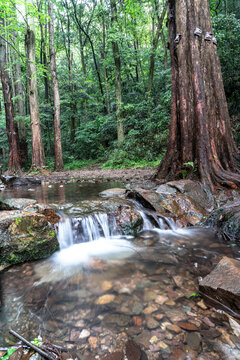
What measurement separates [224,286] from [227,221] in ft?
7.42

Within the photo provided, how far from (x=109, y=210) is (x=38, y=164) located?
889 cm

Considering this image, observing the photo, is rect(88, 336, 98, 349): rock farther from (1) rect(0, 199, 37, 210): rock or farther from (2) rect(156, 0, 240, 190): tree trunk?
(2) rect(156, 0, 240, 190): tree trunk

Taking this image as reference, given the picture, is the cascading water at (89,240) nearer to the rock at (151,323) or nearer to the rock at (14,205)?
the rock at (14,205)

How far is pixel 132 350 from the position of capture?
178 cm

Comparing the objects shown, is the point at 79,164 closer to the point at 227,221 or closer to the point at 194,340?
the point at 227,221

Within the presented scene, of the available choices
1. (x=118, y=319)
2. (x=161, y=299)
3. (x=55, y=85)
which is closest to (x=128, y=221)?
(x=161, y=299)

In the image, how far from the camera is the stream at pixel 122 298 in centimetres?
184

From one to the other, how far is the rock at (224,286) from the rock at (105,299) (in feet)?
3.40

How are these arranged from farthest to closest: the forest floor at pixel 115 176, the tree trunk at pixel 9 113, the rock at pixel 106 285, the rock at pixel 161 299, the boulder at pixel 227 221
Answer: the tree trunk at pixel 9 113, the forest floor at pixel 115 176, the boulder at pixel 227 221, the rock at pixel 106 285, the rock at pixel 161 299

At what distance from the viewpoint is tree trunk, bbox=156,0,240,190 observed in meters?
5.88

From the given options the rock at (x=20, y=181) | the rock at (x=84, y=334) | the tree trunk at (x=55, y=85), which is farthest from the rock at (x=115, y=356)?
the tree trunk at (x=55, y=85)

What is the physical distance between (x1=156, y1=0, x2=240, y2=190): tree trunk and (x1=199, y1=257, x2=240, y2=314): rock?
3628 millimetres

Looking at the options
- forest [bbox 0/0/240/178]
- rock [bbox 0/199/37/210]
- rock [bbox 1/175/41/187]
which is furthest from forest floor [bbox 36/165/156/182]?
rock [bbox 0/199/37/210]

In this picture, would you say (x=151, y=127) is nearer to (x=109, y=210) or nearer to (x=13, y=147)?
(x=13, y=147)
